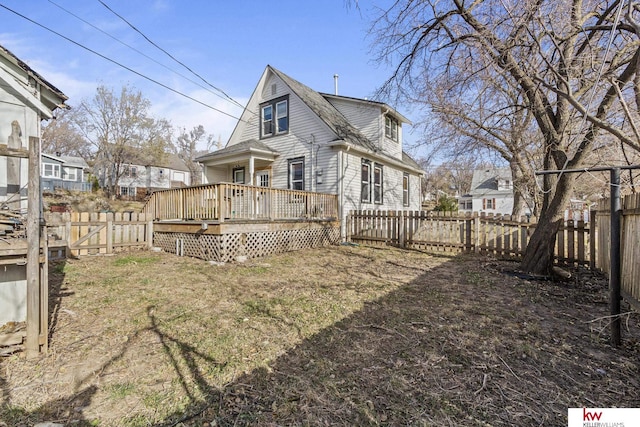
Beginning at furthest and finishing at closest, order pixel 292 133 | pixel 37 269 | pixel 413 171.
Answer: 1. pixel 413 171
2. pixel 292 133
3. pixel 37 269

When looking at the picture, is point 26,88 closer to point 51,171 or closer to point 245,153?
point 245,153

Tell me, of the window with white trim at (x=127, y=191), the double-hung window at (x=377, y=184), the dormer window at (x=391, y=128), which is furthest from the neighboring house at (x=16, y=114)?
the window with white trim at (x=127, y=191)

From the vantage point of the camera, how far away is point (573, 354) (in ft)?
10.3

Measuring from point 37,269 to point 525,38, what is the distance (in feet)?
30.2

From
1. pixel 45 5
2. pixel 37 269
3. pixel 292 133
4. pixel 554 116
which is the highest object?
pixel 45 5

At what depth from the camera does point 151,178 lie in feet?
126

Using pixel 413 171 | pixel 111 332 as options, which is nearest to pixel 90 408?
pixel 111 332

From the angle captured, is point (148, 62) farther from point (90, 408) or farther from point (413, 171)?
point (413, 171)

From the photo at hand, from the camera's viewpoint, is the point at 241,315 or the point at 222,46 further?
the point at 222,46

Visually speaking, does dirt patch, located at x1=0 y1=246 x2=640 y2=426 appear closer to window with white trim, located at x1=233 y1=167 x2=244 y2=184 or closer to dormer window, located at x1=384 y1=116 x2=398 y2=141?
window with white trim, located at x1=233 y1=167 x2=244 y2=184

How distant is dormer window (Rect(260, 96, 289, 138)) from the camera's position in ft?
44.8

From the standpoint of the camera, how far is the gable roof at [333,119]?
12344 millimetres

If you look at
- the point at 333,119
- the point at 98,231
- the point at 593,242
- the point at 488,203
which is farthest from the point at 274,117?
the point at 488,203

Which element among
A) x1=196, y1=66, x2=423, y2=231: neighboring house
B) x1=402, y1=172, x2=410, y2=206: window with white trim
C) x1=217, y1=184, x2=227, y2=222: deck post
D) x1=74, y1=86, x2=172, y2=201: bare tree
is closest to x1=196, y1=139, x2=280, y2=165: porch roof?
x1=196, y1=66, x2=423, y2=231: neighboring house
